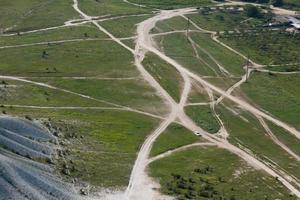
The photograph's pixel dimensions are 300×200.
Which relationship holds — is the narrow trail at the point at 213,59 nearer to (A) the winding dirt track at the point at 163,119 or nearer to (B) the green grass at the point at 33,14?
(A) the winding dirt track at the point at 163,119

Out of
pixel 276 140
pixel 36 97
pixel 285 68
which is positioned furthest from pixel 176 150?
pixel 285 68

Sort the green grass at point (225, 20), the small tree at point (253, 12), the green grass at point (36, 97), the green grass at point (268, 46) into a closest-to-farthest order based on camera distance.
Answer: the green grass at point (36, 97) < the green grass at point (268, 46) < the green grass at point (225, 20) < the small tree at point (253, 12)

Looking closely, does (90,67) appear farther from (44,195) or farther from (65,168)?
(44,195)

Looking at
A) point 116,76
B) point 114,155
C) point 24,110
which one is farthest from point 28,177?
point 116,76

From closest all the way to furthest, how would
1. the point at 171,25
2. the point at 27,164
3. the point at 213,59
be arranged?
the point at 27,164
the point at 213,59
the point at 171,25

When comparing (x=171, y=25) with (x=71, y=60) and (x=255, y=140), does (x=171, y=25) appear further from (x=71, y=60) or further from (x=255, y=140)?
(x=255, y=140)

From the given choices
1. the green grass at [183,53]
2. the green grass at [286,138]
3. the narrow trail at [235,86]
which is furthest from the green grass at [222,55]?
the green grass at [286,138]
